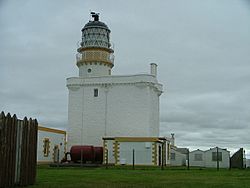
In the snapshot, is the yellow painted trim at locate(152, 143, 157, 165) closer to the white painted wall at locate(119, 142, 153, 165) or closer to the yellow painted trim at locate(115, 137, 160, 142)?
the white painted wall at locate(119, 142, 153, 165)

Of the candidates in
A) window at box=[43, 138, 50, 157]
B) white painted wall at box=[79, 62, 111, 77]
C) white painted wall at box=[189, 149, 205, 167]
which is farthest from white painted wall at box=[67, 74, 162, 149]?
white painted wall at box=[189, 149, 205, 167]

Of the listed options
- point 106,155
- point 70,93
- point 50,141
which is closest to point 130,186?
point 106,155

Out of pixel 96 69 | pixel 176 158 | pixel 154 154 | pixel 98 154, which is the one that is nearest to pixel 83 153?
pixel 98 154

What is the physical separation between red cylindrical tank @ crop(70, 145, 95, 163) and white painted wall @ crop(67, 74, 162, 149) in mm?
2919

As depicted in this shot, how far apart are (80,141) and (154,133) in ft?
22.2

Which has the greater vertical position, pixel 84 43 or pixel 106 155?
pixel 84 43

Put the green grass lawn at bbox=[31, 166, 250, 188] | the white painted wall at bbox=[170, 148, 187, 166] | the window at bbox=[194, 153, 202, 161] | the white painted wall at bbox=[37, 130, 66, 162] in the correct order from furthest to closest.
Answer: the window at bbox=[194, 153, 202, 161] → the white painted wall at bbox=[170, 148, 187, 166] → the white painted wall at bbox=[37, 130, 66, 162] → the green grass lawn at bbox=[31, 166, 250, 188]

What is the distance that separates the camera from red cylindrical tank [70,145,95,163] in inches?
1341

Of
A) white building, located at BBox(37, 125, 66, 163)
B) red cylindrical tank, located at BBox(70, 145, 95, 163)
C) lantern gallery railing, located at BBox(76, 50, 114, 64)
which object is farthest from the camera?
lantern gallery railing, located at BBox(76, 50, 114, 64)

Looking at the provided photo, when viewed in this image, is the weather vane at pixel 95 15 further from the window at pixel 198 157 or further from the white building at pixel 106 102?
the window at pixel 198 157

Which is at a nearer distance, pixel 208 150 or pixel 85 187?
pixel 85 187

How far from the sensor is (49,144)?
3506cm

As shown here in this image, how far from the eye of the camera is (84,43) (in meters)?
40.8

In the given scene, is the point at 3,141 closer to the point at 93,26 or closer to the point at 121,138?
the point at 121,138
